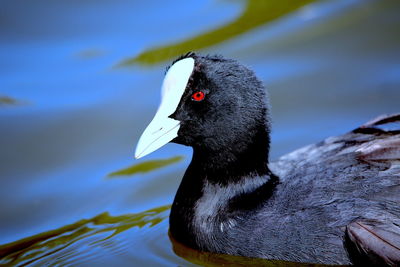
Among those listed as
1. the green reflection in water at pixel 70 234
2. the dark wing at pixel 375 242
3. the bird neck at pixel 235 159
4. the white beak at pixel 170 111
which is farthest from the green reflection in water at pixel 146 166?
the dark wing at pixel 375 242

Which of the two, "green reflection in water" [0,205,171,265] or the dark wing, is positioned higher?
"green reflection in water" [0,205,171,265]

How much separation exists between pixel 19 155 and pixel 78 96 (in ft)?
2.76

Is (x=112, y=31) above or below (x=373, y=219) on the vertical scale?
above

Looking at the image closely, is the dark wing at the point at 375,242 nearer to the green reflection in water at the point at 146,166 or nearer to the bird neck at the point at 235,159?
the bird neck at the point at 235,159

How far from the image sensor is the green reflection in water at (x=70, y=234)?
467 cm

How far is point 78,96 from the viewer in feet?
20.9

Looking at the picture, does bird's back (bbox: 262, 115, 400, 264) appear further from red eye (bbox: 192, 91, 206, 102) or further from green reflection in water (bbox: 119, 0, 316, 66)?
green reflection in water (bbox: 119, 0, 316, 66)

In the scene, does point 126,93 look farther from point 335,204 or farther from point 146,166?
point 335,204

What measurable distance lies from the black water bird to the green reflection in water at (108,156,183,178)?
3.40 feet

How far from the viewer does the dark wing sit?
3830 millimetres

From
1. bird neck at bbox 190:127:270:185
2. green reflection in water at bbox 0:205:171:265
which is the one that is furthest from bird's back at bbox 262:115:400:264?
green reflection in water at bbox 0:205:171:265

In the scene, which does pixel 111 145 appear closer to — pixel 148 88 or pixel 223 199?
pixel 148 88

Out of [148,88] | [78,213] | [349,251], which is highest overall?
[148,88]

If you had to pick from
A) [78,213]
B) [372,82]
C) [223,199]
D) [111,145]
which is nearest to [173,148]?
[111,145]
